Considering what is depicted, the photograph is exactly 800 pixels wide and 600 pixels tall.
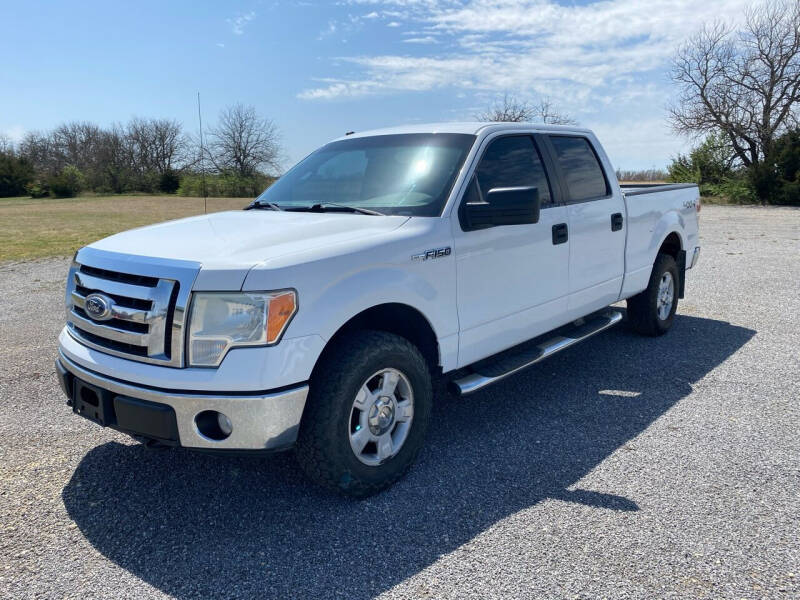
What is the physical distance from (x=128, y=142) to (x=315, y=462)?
210ft

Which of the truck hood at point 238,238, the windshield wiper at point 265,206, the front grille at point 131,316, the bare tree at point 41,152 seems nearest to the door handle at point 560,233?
the truck hood at point 238,238

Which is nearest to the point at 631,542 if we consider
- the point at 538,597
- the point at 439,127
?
the point at 538,597

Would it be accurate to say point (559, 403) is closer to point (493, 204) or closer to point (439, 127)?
point (493, 204)

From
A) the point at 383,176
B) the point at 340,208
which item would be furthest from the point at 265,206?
the point at 383,176

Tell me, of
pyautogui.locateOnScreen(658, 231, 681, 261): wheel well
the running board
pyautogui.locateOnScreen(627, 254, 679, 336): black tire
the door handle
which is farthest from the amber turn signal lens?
pyautogui.locateOnScreen(658, 231, 681, 261): wheel well

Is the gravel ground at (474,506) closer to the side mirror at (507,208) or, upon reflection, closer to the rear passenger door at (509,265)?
the rear passenger door at (509,265)

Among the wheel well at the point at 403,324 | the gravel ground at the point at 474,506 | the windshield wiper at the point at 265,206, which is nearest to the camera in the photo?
the gravel ground at the point at 474,506

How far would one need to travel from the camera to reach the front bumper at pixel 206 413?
9.20 feet

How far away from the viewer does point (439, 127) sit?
4.37 m

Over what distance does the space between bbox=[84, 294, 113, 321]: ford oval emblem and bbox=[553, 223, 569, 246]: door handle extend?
9.38ft

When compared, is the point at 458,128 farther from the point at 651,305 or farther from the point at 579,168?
the point at 651,305

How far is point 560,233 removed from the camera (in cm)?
450

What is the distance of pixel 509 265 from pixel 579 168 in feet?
4.91

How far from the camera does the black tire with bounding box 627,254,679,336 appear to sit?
6.13 m
